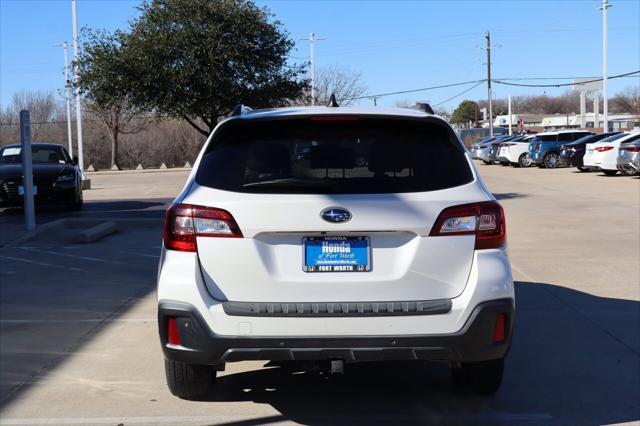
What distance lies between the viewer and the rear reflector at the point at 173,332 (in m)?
4.42

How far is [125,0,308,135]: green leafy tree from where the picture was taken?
48.9 feet

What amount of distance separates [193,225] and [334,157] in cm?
93

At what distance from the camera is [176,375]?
16.6 ft

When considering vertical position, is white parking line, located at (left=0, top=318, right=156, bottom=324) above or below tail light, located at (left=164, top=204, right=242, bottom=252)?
below

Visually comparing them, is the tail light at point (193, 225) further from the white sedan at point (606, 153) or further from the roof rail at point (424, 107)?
the white sedan at point (606, 153)

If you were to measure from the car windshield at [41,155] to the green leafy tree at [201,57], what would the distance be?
4.81 metres

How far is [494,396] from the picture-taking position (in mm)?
5348

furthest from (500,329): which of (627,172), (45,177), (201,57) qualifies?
(627,172)

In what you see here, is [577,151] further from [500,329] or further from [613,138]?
[500,329]

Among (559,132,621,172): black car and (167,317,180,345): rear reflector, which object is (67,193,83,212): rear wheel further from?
(559,132,621,172): black car

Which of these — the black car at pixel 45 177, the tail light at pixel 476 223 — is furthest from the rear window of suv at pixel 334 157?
the black car at pixel 45 177

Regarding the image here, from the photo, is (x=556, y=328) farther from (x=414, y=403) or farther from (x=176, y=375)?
(x=176, y=375)

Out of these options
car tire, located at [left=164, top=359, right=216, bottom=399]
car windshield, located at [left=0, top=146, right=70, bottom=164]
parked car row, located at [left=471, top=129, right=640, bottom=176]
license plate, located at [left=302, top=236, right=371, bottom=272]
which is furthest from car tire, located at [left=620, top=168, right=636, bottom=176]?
license plate, located at [left=302, top=236, right=371, bottom=272]

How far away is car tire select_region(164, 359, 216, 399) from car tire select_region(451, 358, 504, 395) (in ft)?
5.47
